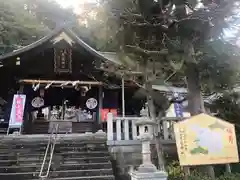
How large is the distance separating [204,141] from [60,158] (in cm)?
413

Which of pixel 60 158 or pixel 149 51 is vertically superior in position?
pixel 149 51

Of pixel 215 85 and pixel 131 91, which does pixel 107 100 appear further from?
pixel 215 85

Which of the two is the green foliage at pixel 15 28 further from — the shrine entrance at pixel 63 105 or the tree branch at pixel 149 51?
the tree branch at pixel 149 51

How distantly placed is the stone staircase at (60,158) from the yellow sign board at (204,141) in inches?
82.1

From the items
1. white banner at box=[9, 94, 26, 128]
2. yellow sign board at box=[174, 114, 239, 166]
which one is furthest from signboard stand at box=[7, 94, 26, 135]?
yellow sign board at box=[174, 114, 239, 166]

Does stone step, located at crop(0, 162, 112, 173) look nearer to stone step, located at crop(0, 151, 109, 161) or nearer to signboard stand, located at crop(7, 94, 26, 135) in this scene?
stone step, located at crop(0, 151, 109, 161)

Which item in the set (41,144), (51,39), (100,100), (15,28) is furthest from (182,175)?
(15,28)

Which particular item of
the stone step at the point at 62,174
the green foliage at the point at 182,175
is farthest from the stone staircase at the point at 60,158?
the green foliage at the point at 182,175

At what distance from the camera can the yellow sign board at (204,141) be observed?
20.9 ft

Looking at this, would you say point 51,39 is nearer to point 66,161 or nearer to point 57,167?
point 66,161

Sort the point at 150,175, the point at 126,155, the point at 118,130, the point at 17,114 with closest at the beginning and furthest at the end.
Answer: the point at 150,175, the point at 126,155, the point at 118,130, the point at 17,114

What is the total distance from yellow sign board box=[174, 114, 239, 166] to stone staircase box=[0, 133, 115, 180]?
6.84 ft

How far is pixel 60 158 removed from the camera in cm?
749

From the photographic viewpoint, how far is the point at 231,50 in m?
7.13
